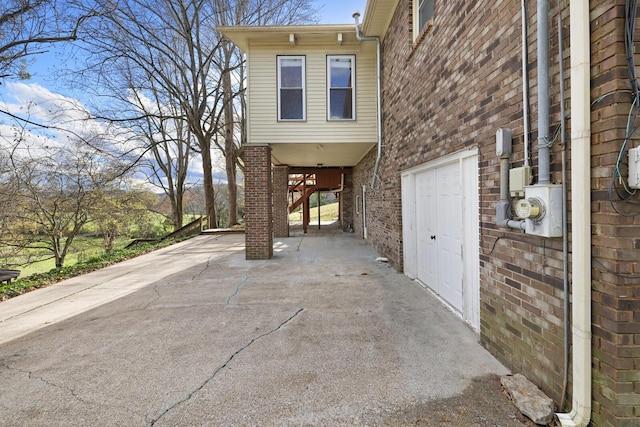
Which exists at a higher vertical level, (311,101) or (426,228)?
(311,101)

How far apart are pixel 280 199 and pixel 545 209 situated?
32.6 ft

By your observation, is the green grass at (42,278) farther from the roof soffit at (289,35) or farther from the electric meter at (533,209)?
the electric meter at (533,209)

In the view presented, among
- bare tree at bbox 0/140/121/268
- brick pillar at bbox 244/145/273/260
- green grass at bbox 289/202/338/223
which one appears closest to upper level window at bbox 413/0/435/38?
brick pillar at bbox 244/145/273/260

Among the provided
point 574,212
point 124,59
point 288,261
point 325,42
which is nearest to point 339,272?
point 288,261

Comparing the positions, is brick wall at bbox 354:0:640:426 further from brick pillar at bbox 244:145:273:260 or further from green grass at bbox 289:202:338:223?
green grass at bbox 289:202:338:223

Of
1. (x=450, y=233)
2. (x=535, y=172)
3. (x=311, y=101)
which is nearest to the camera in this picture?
(x=535, y=172)

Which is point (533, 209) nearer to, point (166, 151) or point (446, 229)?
point (446, 229)

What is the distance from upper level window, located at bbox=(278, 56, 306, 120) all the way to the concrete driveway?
13.7 feet

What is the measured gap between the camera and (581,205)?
1.72 metres

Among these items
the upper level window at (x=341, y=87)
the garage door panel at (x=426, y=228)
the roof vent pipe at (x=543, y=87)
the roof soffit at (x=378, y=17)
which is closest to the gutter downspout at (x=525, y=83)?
the roof vent pipe at (x=543, y=87)

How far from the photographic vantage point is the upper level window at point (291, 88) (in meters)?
6.98

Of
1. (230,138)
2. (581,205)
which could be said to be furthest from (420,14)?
(230,138)

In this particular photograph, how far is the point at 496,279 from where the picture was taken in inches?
104

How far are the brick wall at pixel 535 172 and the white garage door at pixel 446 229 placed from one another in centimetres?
26
